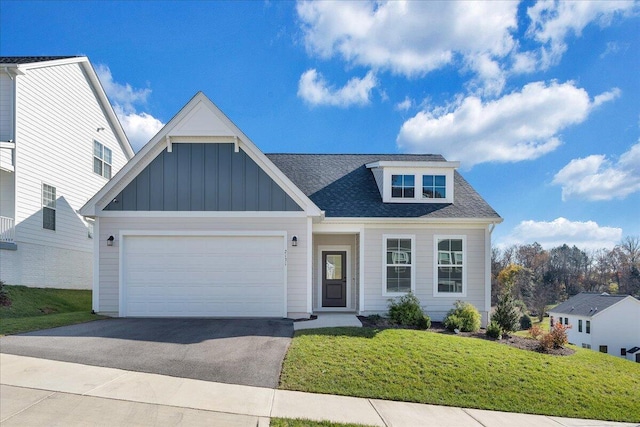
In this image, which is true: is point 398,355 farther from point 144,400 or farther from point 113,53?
point 113,53

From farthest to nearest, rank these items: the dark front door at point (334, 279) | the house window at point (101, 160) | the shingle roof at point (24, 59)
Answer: the house window at point (101, 160), the shingle roof at point (24, 59), the dark front door at point (334, 279)

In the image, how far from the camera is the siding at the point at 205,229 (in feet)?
38.9

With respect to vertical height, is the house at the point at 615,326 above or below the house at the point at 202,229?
below

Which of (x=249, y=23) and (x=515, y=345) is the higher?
(x=249, y=23)

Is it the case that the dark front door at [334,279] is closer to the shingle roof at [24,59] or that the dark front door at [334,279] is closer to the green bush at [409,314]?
the green bush at [409,314]

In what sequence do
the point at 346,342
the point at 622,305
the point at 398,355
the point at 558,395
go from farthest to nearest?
the point at 622,305 → the point at 346,342 → the point at 398,355 → the point at 558,395

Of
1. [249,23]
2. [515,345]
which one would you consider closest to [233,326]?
[515,345]

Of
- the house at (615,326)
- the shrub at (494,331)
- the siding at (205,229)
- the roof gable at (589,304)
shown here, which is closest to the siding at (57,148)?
the siding at (205,229)

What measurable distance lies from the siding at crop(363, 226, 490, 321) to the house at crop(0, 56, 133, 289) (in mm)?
12400

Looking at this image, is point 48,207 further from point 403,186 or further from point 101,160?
point 403,186

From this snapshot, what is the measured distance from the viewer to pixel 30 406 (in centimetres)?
528

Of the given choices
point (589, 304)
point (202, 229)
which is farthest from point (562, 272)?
point (202, 229)

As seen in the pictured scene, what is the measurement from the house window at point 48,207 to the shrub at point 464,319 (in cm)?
1564

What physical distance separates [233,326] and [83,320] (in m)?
4.24
